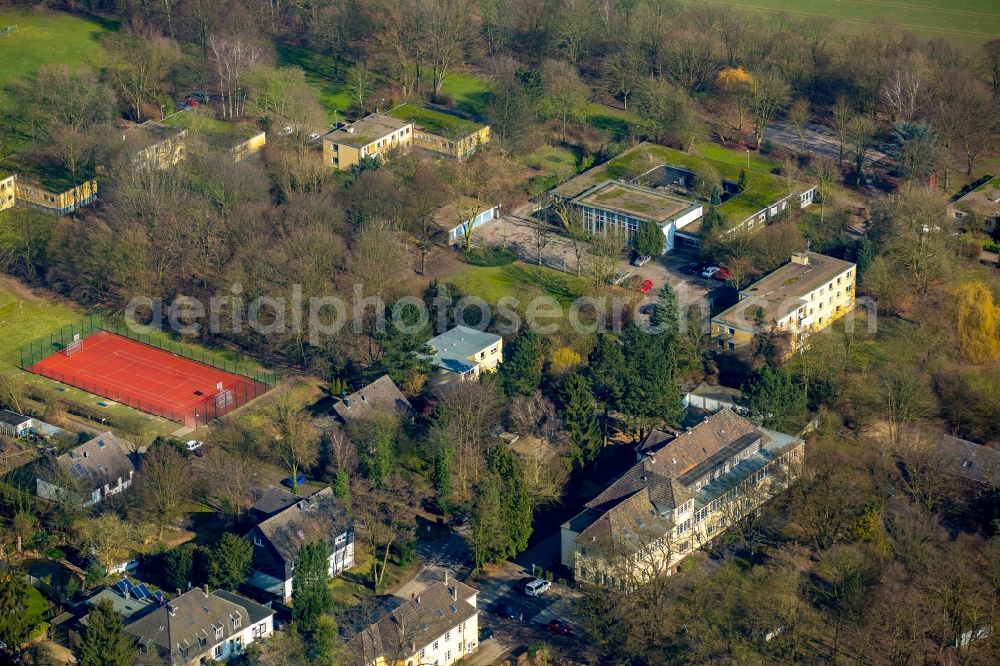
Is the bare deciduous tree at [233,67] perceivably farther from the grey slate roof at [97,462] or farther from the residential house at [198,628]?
the residential house at [198,628]

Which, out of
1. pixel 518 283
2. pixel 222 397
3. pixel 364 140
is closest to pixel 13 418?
pixel 222 397

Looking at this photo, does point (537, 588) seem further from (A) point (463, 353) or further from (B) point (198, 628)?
(A) point (463, 353)

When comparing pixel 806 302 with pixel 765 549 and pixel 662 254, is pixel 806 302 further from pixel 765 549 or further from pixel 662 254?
pixel 765 549

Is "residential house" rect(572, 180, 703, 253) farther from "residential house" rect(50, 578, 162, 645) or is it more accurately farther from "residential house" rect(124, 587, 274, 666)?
"residential house" rect(50, 578, 162, 645)

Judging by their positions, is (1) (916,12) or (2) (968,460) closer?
(2) (968,460)

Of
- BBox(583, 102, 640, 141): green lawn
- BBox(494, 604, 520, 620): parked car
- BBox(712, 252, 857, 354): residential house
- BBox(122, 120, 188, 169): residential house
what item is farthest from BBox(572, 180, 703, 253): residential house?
BBox(494, 604, 520, 620): parked car

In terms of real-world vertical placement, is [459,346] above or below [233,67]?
below

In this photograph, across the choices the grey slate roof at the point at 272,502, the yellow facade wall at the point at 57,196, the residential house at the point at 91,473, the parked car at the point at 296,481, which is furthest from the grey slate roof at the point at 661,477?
the yellow facade wall at the point at 57,196

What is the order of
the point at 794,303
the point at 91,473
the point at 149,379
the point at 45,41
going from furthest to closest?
1. the point at 45,41
2. the point at 794,303
3. the point at 149,379
4. the point at 91,473
